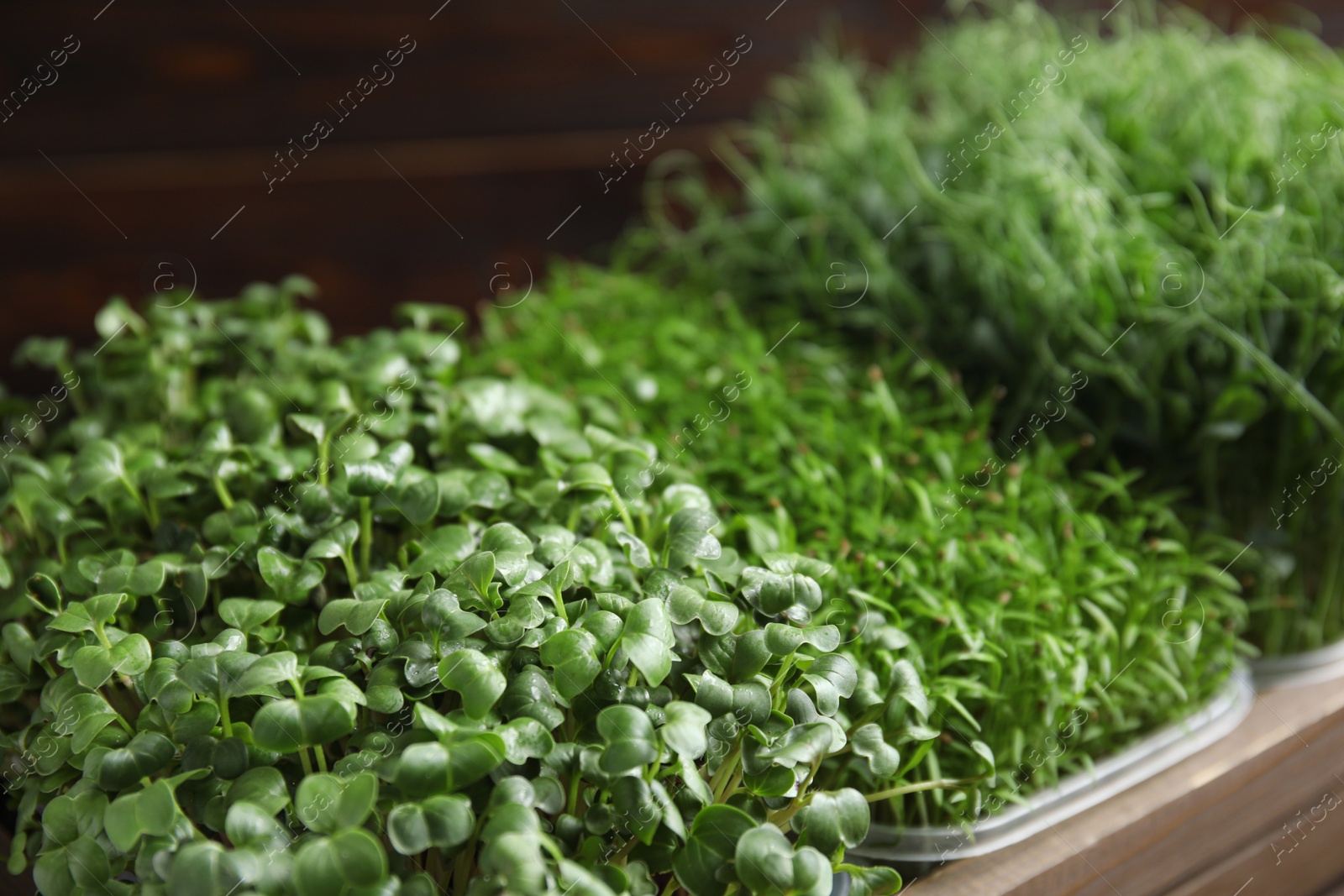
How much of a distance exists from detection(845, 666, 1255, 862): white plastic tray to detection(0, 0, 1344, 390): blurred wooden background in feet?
4.95

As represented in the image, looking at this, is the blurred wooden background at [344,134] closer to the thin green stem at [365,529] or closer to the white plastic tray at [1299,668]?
the thin green stem at [365,529]

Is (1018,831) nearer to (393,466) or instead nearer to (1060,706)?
(1060,706)

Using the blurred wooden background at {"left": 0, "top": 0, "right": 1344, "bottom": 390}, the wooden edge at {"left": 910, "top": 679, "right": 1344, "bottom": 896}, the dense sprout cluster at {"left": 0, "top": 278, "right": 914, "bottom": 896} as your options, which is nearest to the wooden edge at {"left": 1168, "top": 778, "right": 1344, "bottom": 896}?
the wooden edge at {"left": 910, "top": 679, "right": 1344, "bottom": 896}

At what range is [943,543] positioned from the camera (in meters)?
1.01

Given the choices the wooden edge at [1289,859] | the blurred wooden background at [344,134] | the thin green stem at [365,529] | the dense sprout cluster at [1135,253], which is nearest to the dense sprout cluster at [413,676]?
the thin green stem at [365,529]

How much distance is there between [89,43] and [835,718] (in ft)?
5.53

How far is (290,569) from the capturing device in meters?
0.82

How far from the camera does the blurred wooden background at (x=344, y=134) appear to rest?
1.66 metres

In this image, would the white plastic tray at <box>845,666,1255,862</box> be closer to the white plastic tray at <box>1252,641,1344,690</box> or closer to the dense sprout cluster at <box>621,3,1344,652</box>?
the white plastic tray at <box>1252,641,1344,690</box>

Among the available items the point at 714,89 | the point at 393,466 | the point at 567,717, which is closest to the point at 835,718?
the point at 567,717

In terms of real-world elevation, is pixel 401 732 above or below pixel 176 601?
below

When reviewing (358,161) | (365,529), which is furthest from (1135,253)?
(358,161)

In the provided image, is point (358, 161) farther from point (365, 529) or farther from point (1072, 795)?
point (1072, 795)

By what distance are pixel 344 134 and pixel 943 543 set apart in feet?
4.87
